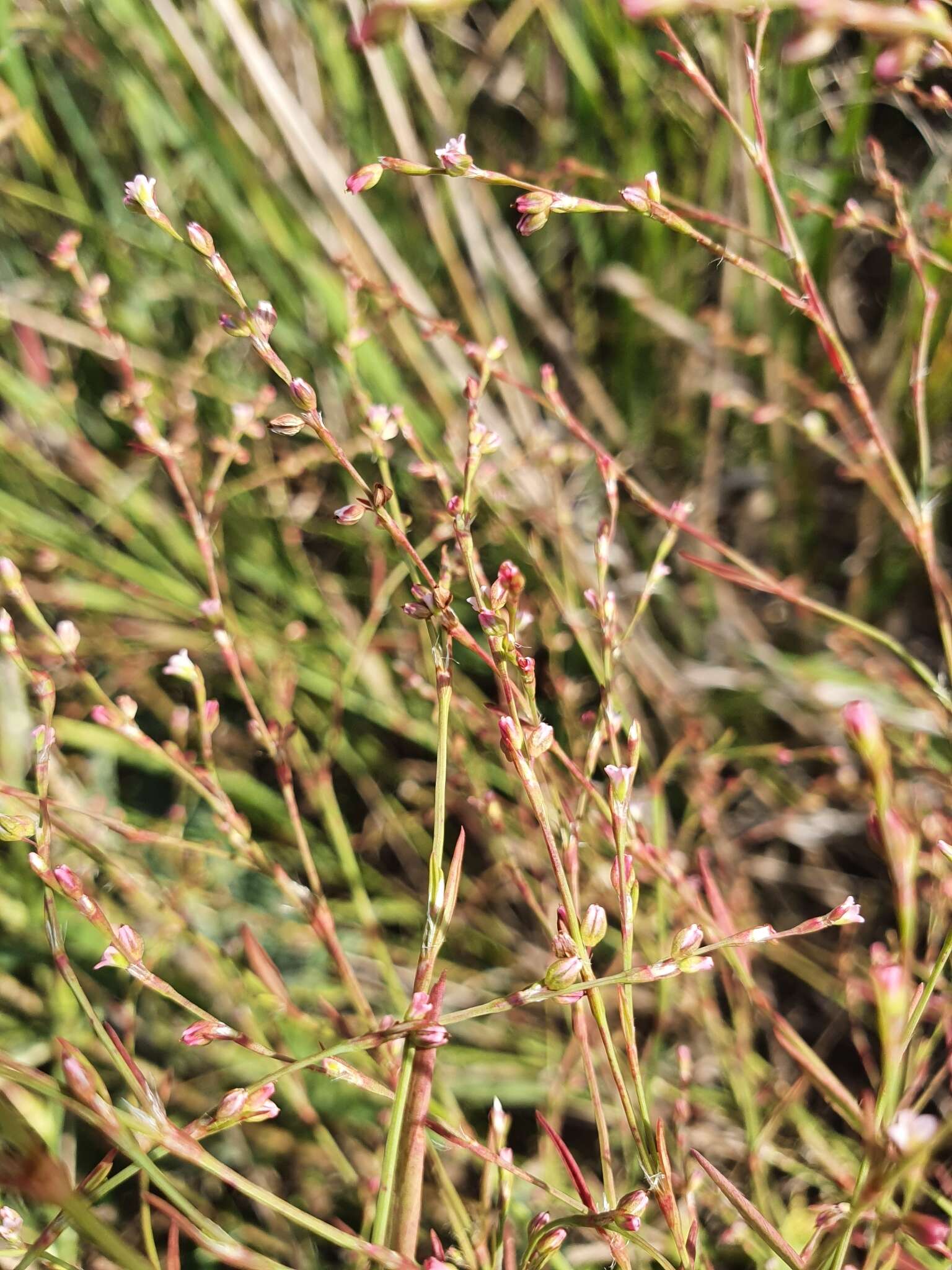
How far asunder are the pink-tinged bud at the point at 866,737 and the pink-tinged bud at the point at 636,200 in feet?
1.08

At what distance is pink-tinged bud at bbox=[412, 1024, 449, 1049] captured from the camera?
1.69ft

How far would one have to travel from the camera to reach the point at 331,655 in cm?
138

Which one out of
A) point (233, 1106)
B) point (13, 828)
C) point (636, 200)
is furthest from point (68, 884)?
point (636, 200)

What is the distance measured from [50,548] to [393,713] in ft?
1.73

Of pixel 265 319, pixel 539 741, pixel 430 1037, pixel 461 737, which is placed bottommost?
pixel 461 737

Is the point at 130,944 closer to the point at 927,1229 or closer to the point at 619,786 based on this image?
the point at 619,786

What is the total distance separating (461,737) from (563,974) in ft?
1.58

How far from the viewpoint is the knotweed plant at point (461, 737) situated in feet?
2.45

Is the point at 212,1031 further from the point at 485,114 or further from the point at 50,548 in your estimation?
the point at 485,114

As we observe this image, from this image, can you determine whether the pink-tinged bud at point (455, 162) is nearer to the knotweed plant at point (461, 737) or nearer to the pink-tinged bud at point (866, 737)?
the knotweed plant at point (461, 737)

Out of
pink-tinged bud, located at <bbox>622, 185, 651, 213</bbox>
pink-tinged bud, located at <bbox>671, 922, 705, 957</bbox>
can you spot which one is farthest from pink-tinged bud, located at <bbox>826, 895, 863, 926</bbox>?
pink-tinged bud, located at <bbox>622, 185, 651, 213</bbox>

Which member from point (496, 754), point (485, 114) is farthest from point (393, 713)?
point (485, 114)

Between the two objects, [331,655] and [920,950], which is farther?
[331,655]

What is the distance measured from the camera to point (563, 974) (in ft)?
1.59
